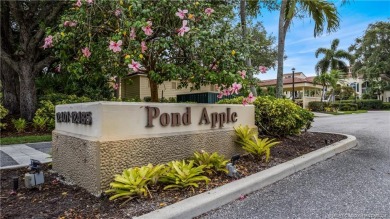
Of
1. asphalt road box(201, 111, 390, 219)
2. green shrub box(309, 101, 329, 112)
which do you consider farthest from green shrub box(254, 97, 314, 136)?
green shrub box(309, 101, 329, 112)

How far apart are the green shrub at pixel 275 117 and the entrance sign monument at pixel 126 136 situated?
1.75m

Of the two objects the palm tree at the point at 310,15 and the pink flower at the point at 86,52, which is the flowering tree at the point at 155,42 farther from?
the palm tree at the point at 310,15

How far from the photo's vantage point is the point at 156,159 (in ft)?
13.9

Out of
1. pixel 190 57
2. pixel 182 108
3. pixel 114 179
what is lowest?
pixel 114 179

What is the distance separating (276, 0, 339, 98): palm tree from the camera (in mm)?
9039

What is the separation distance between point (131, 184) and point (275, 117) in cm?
450

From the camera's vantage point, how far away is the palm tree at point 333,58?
1624 inches

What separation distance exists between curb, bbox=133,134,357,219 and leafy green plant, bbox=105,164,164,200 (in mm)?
444

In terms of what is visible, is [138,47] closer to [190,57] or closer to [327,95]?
[190,57]

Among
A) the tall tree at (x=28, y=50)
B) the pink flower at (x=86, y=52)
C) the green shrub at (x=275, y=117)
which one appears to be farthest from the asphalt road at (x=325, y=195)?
the tall tree at (x=28, y=50)

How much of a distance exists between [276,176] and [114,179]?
7.94 feet

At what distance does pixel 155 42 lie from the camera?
4480 mm

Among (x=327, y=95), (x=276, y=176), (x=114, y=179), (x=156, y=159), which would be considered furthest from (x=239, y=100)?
(x=327, y=95)

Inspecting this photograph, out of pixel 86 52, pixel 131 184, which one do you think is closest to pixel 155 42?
pixel 86 52
